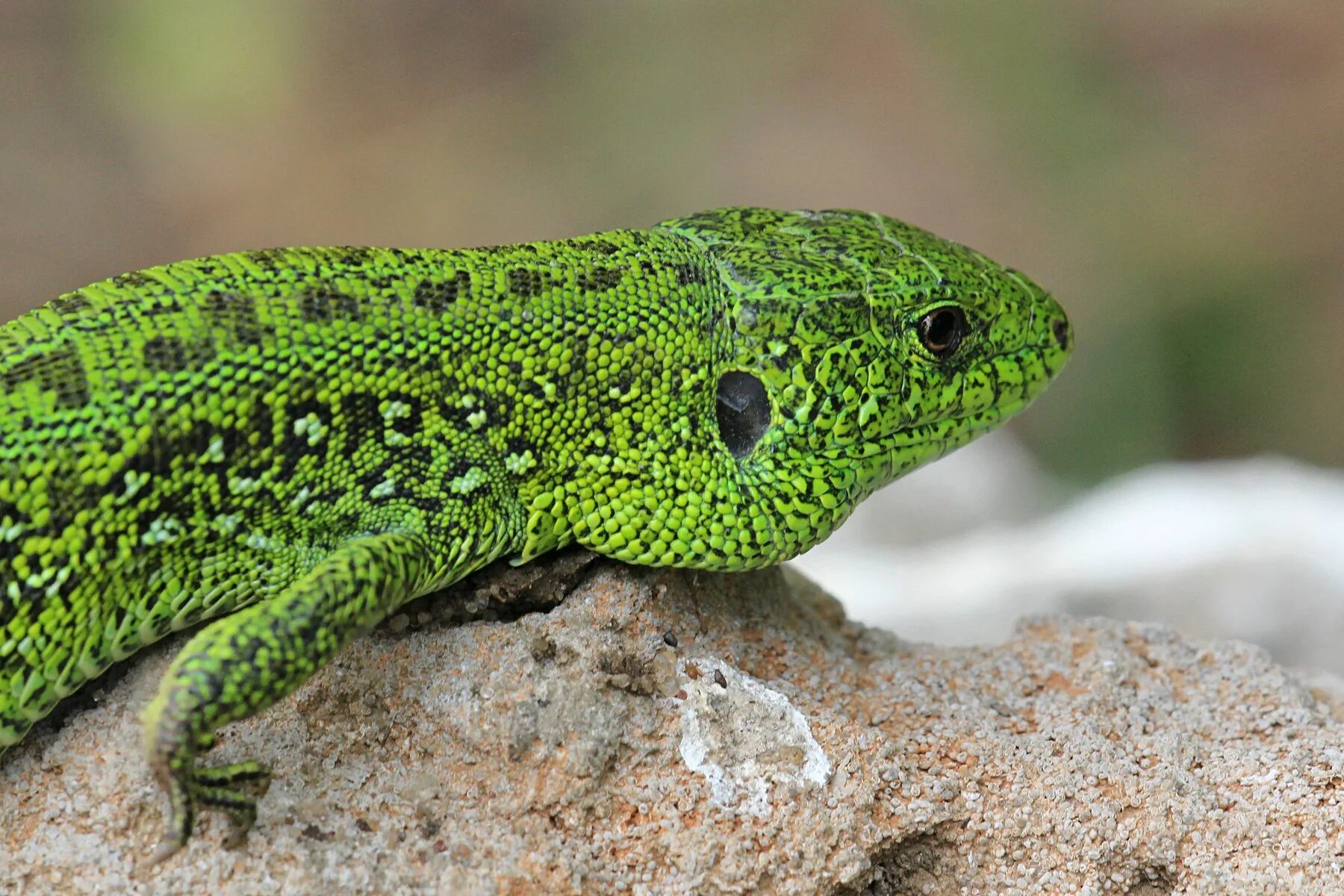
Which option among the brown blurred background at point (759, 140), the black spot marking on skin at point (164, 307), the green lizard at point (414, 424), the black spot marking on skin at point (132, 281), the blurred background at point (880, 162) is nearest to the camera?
the green lizard at point (414, 424)

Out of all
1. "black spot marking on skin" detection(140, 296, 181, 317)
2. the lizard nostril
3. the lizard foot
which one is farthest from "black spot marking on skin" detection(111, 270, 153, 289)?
the lizard nostril

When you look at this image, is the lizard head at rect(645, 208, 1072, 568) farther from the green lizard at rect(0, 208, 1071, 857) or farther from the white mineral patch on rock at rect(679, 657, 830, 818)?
the white mineral patch on rock at rect(679, 657, 830, 818)

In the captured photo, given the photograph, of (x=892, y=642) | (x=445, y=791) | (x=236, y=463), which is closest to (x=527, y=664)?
(x=445, y=791)

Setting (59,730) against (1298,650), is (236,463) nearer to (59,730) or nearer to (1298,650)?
(59,730)

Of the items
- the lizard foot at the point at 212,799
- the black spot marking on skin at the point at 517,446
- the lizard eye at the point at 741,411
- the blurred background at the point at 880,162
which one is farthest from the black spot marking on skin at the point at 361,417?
the blurred background at the point at 880,162

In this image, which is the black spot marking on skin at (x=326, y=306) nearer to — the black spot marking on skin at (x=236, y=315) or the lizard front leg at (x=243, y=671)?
the black spot marking on skin at (x=236, y=315)

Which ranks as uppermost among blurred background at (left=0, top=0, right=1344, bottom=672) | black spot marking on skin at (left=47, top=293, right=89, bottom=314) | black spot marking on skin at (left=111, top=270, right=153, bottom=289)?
blurred background at (left=0, top=0, right=1344, bottom=672)

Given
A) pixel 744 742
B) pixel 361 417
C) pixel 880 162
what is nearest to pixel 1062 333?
pixel 744 742
